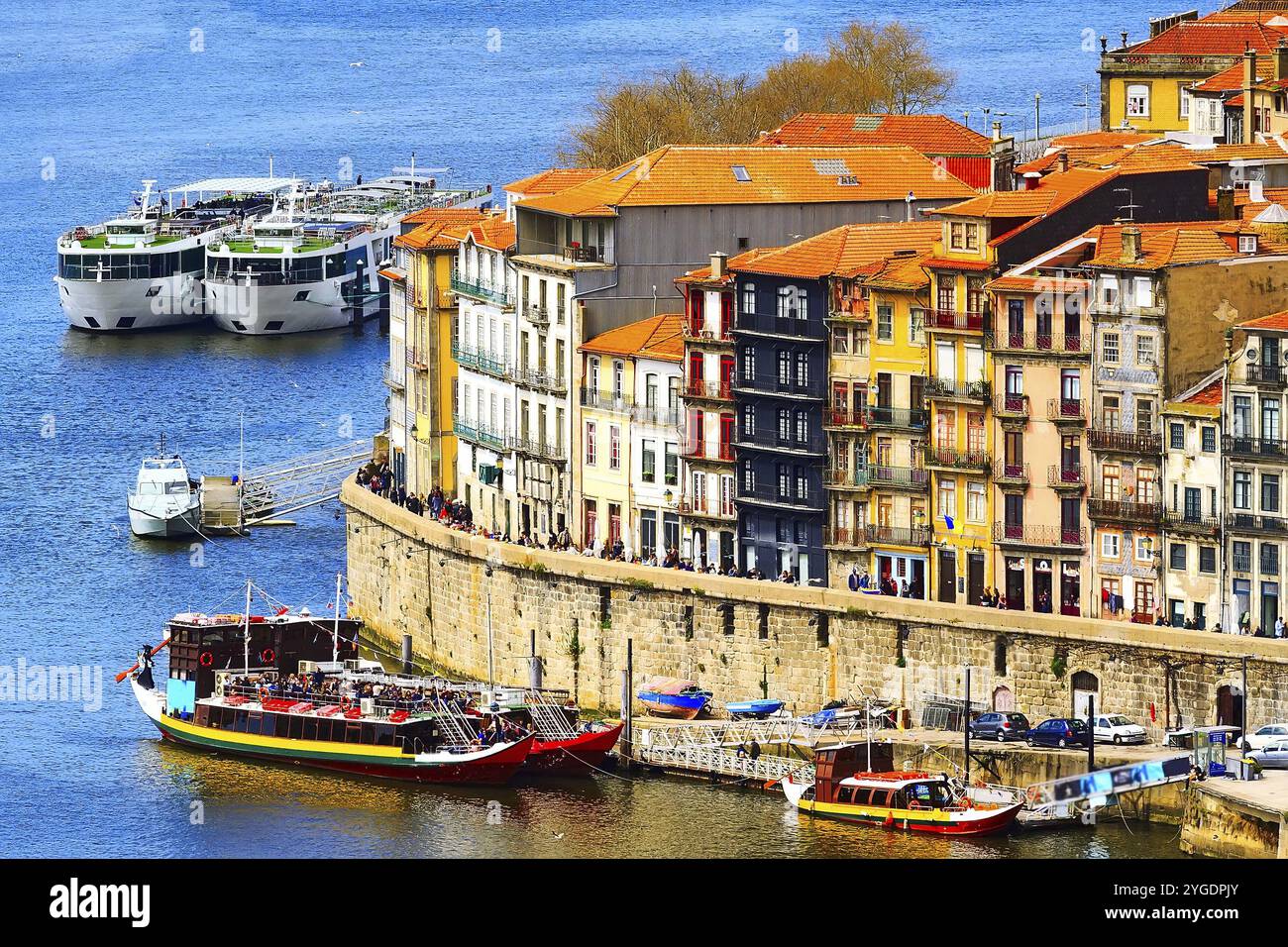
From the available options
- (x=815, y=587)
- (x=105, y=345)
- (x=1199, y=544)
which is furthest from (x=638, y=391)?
(x=105, y=345)

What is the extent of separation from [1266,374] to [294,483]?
5541 cm

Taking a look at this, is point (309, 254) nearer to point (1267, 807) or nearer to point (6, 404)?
point (6, 404)

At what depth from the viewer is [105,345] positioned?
187125 mm

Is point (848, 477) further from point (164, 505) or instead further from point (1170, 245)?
point (164, 505)

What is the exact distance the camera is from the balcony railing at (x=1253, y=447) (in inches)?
3420

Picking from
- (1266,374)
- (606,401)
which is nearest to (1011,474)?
(1266,374)

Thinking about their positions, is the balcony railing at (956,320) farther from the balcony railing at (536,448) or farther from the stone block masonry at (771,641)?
the balcony railing at (536,448)

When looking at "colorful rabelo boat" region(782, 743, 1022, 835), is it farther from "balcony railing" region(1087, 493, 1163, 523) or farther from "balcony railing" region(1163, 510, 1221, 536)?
"balcony railing" region(1163, 510, 1221, 536)

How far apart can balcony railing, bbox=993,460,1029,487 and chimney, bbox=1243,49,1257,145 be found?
115 ft

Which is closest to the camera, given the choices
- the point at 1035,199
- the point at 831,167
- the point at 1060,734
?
the point at 1060,734

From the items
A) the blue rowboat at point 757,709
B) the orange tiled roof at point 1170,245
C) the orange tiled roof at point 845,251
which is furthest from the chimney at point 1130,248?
the blue rowboat at point 757,709

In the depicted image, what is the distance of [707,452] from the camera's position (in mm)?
100438

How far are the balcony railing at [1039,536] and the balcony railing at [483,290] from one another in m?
24.0
